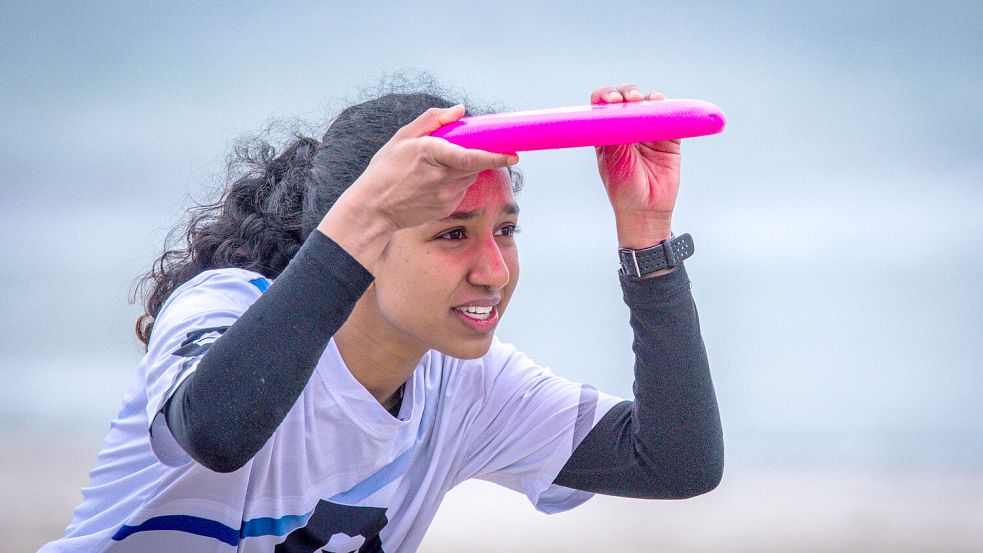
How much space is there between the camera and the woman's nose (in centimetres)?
147

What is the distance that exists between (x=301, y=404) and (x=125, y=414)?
0.24 m

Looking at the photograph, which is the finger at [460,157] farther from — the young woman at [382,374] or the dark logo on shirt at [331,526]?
the dark logo on shirt at [331,526]

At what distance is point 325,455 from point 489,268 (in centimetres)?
39

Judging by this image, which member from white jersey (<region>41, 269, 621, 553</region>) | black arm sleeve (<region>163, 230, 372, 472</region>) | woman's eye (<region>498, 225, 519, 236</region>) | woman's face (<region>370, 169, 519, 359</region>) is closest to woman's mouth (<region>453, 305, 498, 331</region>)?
woman's face (<region>370, 169, 519, 359</region>)

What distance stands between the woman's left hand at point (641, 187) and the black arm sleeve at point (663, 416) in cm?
6

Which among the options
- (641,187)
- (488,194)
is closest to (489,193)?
(488,194)

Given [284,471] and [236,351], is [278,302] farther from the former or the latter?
[284,471]

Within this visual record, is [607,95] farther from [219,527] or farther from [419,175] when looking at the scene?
[219,527]

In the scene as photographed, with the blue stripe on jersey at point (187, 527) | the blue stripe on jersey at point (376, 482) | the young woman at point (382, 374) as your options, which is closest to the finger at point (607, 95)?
the young woman at point (382, 374)

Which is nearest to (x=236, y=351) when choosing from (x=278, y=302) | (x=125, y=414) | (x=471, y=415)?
(x=278, y=302)

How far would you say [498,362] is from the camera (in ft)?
5.99

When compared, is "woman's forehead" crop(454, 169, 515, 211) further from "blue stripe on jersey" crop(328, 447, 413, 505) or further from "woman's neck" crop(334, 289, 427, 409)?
"blue stripe on jersey" crop(328, 447, 413, 505)

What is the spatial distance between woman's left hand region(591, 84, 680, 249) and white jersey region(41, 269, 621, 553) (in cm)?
32

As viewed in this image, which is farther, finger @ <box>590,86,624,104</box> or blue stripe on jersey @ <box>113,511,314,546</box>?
blue stripe on jersey @ <box>113,511,314,546</box>
